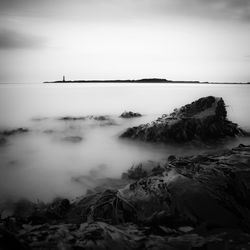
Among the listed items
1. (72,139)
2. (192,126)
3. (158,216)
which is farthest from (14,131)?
(158,216)

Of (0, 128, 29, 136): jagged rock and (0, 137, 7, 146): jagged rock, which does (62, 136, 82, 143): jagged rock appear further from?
(0, 128, 29, 136): jagged rock

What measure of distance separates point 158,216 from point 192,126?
16.4 feet

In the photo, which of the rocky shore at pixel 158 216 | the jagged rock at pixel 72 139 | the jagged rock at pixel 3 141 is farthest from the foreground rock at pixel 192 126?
the rocky shore at pixel 158 216

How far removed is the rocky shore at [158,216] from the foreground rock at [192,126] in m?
3.30

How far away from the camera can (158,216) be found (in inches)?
102

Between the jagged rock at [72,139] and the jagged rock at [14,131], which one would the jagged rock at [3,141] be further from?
the jagged rock at [72,139]

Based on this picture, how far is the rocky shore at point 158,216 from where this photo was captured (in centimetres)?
211

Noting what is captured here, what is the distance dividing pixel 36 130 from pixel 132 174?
17.8 ft

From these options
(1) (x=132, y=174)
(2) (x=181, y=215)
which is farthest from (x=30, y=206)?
(2) (x=181, y=215)

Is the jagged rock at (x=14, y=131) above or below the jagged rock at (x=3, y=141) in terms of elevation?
above

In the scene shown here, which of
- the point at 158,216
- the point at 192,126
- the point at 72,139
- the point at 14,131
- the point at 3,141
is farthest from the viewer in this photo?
the point at 14,131

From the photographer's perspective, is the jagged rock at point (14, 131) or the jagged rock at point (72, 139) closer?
the jagged rock at point (72, 139)

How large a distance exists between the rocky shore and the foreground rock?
330 centimetres

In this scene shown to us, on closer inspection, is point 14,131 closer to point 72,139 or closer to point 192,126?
point 72,139
